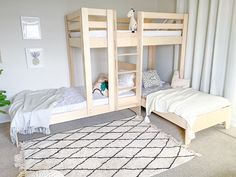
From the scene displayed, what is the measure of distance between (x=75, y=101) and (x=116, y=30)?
1.25 meters

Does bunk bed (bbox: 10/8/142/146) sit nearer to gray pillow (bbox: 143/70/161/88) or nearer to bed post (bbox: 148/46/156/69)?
gray pillow (bbox: 143/70/161/88)

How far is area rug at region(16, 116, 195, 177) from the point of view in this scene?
2143mm

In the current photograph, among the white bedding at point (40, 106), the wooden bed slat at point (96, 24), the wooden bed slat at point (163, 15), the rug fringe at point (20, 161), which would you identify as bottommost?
the rug fringe at point (20, 161)

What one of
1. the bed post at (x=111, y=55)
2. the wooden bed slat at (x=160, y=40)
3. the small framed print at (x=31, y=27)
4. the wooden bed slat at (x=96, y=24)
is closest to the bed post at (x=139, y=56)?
the wooden bed slat at (x=160, y=40)

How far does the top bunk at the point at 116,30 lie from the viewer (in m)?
2.69

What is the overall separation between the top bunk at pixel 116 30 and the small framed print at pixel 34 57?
60 cm

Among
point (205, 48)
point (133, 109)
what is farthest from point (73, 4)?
point (205, 48)

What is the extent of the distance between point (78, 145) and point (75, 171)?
0.51 m

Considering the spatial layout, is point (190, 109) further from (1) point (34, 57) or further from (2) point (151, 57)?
(1) point (34, 57)

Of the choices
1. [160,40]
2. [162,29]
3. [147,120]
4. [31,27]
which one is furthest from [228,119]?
[31,27]

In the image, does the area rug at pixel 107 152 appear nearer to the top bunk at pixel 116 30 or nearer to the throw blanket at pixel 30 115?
the throw blanket at pixel 30 115

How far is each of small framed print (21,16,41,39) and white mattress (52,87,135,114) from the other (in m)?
1.15

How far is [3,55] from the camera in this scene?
10.6 feet

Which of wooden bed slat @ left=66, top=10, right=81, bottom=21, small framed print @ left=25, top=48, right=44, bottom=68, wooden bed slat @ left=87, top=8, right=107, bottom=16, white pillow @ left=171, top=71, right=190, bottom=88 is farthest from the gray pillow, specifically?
small framed print @ left=25, top=48, right=44, bottom=68
